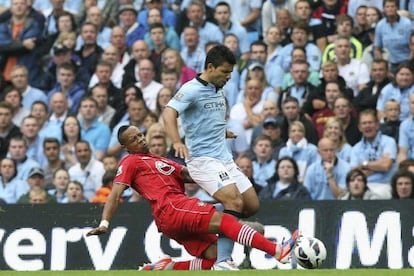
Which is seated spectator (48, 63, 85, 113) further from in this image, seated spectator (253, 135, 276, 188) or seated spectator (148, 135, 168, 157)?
seated spectator (253, 135, 276, 188)

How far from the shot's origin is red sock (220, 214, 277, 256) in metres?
12.7

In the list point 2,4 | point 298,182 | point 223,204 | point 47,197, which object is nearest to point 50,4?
point 2,4

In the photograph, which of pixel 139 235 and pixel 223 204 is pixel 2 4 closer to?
pixel 139 235

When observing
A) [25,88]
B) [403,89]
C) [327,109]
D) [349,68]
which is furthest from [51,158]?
[403,89]

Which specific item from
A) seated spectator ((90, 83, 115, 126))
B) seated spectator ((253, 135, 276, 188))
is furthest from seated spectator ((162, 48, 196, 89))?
seated spectator ((253, 135, 276, 188))

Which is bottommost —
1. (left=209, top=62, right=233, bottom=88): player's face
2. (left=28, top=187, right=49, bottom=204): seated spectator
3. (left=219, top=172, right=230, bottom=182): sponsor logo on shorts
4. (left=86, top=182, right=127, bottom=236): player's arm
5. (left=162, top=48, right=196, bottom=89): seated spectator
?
(left=28, top=187, right=49, bottom=204): seated spectator

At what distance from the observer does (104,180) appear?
18.1 m

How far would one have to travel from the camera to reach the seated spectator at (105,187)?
18.0 m

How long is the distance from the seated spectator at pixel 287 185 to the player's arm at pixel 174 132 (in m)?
4.57

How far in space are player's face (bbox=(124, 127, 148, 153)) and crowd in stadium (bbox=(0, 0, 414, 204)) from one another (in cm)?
407

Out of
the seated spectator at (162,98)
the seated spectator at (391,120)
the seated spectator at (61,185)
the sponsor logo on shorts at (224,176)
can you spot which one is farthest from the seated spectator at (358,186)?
the sponsor logo on shorts at (224,176)

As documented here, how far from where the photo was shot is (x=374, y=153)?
17.8 m

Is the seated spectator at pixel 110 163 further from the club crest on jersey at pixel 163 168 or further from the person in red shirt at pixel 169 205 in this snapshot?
the club crest on jersey at pixel 163 168

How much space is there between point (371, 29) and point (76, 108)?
4.10 metres
